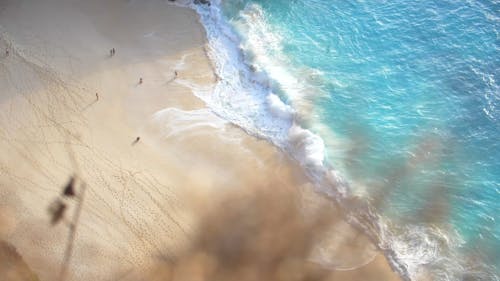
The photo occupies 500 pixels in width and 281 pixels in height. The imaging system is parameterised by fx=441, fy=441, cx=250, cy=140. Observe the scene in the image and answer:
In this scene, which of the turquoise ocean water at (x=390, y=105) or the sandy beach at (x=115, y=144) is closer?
the sandy beach at (x=115, y=144)

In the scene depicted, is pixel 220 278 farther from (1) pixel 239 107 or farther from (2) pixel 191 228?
(1) pixel 239 107

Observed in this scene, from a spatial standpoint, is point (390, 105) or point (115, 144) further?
point (390, 105)

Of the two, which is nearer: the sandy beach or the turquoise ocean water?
the sandy beach

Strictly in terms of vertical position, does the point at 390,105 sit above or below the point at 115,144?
above

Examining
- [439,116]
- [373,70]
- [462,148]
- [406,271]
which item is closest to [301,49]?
[373,70]
